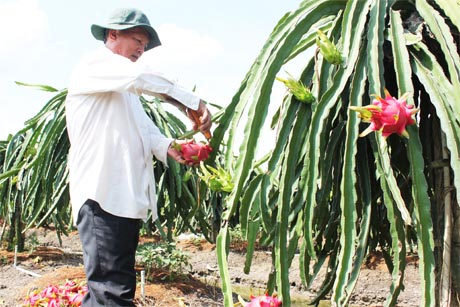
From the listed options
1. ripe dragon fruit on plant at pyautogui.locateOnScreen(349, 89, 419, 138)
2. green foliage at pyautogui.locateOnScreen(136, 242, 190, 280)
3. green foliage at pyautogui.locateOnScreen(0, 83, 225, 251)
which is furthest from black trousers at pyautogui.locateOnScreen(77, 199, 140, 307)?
green foliage at pyautogui.locateOnScreen(136, 242, 190, 280)

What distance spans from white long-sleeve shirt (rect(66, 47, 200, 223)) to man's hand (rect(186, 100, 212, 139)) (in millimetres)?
37

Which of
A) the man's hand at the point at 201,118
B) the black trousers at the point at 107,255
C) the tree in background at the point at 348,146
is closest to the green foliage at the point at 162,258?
the tree in background at the point at 348,146

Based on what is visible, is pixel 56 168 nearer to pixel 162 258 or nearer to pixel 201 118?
pixel 162 258

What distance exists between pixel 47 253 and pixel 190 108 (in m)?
6.65

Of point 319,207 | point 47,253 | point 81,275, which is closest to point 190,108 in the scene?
point 319,207

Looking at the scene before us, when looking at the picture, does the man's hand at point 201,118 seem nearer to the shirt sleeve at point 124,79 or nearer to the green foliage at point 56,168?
the shirt sleeve at point 124,79

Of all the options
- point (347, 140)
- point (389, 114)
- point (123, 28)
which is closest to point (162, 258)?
point (123, 28)

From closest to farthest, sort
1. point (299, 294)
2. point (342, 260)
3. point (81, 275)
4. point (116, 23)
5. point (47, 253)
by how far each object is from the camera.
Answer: point (342, 260) < point (116, 23) < point (81, 275) < point (299, 294) < point (47, 253)

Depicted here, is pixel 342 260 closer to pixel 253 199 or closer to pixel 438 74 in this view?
pixel 253 199

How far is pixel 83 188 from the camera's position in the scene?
171 cm

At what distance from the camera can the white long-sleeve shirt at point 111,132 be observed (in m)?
1.65

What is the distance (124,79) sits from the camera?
5.33ft

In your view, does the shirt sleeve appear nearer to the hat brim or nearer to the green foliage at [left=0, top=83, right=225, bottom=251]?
the hat brim

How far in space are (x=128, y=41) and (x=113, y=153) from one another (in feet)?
1.23
